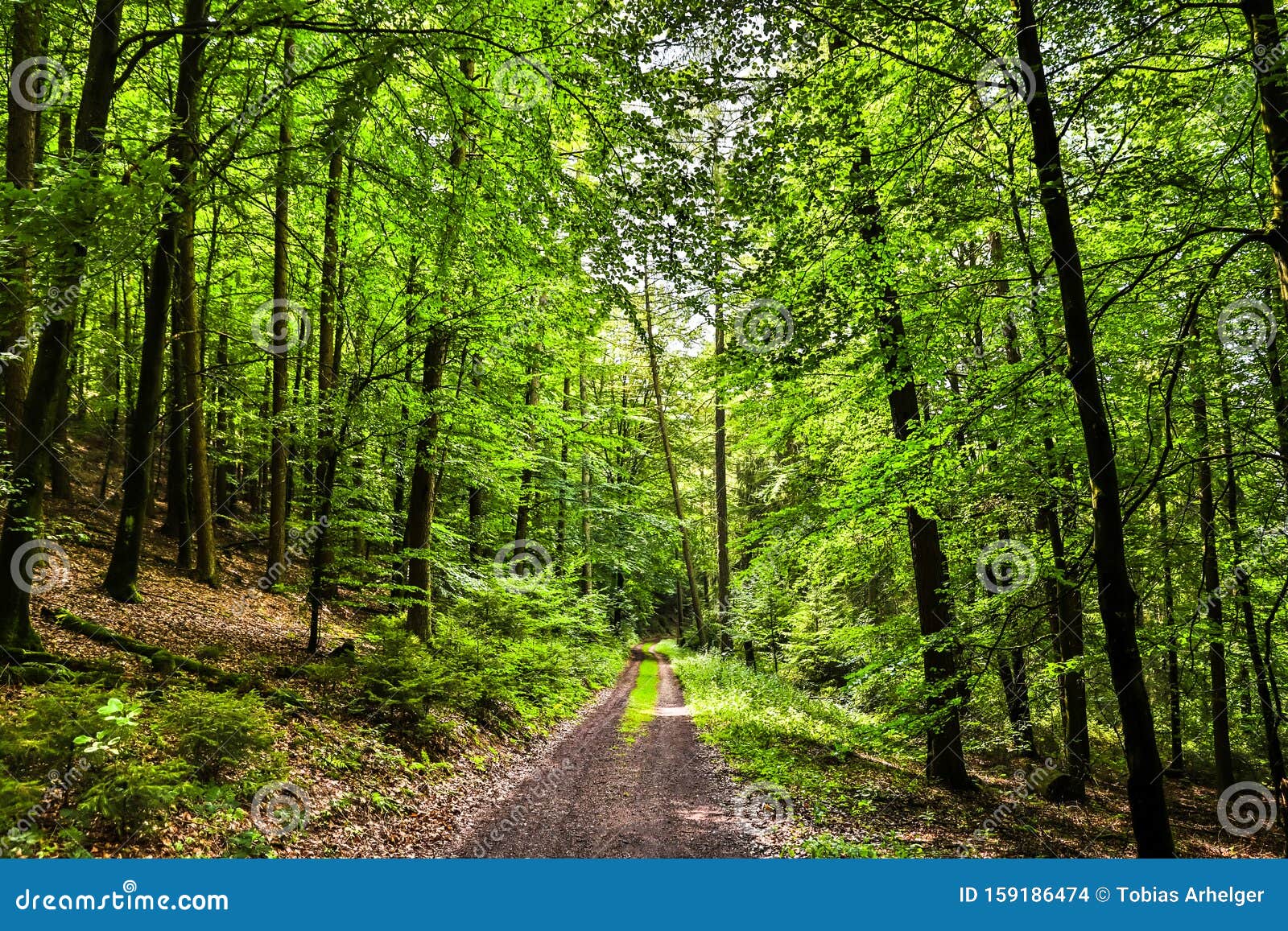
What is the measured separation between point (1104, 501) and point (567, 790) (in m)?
6.96

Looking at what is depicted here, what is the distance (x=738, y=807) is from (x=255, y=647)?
741 cm

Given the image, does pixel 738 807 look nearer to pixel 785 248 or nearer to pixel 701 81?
pixel 785 248

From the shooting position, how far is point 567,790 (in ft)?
25.9

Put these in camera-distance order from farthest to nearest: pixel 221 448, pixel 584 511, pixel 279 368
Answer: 1. pixel 584 511
2. pixel 221 448
3. pixel 279 368

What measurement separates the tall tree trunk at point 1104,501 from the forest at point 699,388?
0.04 meters

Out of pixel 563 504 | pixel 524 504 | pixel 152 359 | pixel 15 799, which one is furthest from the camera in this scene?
pixel 563 504

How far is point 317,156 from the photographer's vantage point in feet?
22.8

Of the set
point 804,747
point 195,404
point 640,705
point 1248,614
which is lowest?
point 640,705

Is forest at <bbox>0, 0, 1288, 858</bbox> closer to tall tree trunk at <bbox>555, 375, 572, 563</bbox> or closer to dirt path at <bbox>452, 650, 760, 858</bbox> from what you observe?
dirt path at <bbox>452, 650, 760, 858</bbox>

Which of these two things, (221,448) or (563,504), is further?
(563,504)

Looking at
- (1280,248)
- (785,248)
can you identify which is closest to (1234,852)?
(1280,248)

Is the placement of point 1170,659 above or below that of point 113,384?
below

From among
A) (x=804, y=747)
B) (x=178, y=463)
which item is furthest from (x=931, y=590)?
(x=178, y=463)

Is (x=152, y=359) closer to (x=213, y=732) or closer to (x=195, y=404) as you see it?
(x=195, y=404)
